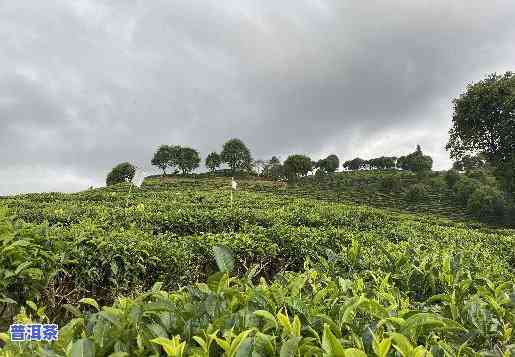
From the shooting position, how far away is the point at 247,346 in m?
1.85

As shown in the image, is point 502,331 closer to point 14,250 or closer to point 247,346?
point 247,346

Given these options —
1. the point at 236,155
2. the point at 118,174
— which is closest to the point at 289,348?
the point at 118,174

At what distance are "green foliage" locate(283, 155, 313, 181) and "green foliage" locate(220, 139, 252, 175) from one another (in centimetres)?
1224

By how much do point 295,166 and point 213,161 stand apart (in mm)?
23015

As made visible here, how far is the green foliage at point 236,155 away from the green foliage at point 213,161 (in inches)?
88.9

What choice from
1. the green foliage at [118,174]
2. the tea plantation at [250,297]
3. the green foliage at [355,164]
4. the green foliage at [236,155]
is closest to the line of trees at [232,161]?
the green foliage at [236,155]

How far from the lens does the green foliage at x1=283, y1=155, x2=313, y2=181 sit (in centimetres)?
8431

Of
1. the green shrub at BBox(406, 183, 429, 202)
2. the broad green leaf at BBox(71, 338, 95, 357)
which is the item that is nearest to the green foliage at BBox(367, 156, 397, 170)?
the green shrub at BBox(406, 183, 429, 202)

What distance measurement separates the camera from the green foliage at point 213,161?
3831 inches

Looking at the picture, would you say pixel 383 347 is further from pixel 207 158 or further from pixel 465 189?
pixel 207 158

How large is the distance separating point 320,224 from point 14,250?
9.14 meters

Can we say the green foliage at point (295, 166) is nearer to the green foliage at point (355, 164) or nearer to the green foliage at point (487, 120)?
the green foliage at point (487, 120)

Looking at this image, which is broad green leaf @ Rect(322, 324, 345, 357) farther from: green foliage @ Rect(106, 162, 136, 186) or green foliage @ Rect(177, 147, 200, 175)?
green foliage @ Rect(177, 147, 200, 175)

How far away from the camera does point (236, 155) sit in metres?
94.1
